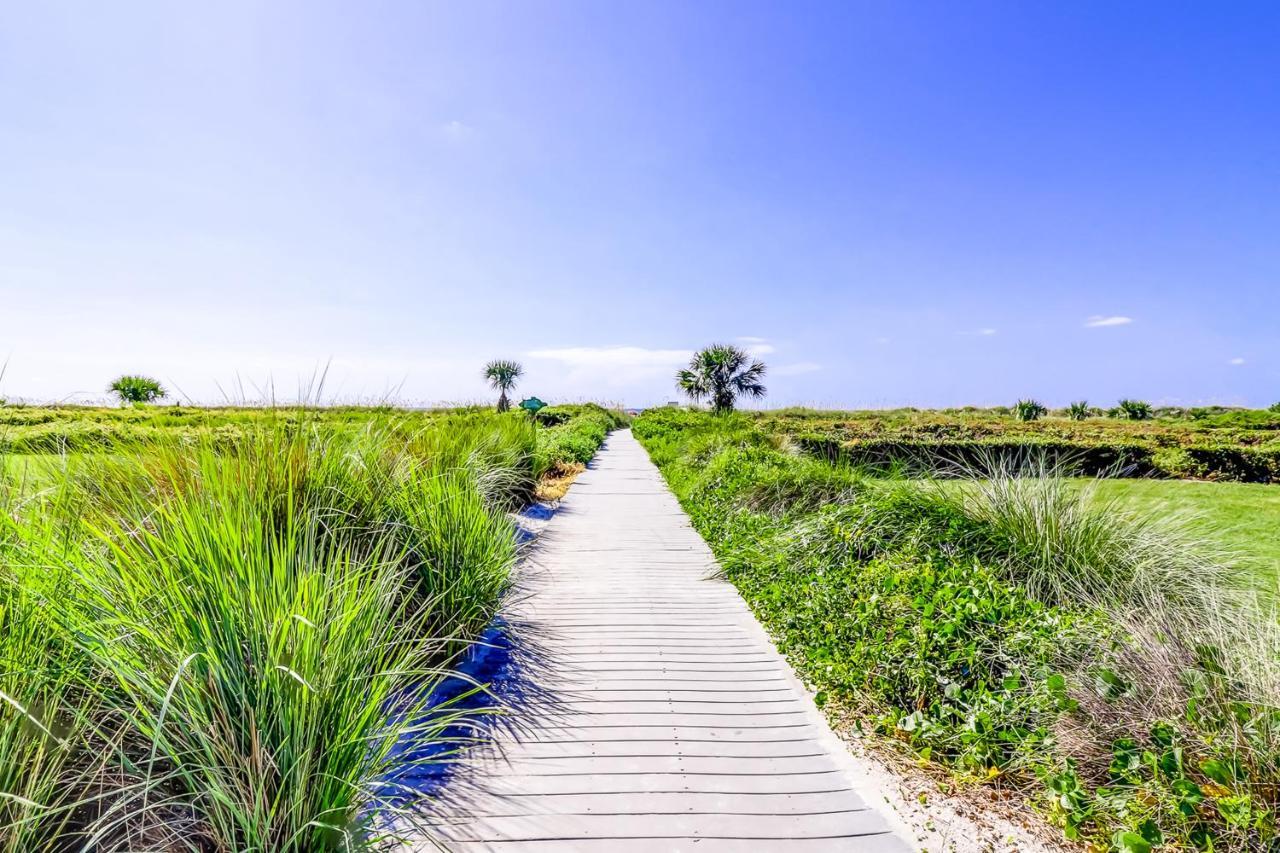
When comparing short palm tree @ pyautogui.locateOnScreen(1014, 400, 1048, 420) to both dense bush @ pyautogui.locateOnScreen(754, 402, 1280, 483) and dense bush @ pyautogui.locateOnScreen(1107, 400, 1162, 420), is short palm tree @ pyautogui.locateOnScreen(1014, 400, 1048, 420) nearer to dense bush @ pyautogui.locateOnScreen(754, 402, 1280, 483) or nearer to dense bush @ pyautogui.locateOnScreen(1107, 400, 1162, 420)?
dense bush @ pyautogui.locateOnScreen(1107, 400, 1162, 420)

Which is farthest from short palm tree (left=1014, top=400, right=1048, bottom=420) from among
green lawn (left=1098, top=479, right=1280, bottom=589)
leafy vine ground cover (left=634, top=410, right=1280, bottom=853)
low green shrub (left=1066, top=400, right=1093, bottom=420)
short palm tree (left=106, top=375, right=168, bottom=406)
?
short palm tree (left=106, top=375, right=168, bottom=406)

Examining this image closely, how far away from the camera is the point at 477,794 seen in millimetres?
2496

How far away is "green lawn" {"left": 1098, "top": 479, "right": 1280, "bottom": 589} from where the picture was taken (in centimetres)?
524

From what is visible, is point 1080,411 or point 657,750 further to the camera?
point 1080,411

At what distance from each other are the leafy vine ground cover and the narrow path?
1.32 ft

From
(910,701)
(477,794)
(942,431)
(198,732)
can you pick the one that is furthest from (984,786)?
(942,431)

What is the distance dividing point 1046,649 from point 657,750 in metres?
1.96

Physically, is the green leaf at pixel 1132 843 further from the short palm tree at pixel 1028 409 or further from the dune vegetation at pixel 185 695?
the short palm tree at pixel 1028 409

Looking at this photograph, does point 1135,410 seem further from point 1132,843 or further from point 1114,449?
point 1132,843

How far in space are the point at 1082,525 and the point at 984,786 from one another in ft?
8.76

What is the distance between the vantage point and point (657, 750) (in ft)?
9.40

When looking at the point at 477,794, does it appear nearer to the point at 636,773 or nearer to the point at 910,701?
the point at 636,773

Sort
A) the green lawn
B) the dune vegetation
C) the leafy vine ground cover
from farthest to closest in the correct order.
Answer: the green lawn < the leafy vine ground cover < the dune vegetation

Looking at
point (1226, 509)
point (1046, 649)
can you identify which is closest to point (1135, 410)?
point (1226, 509)
